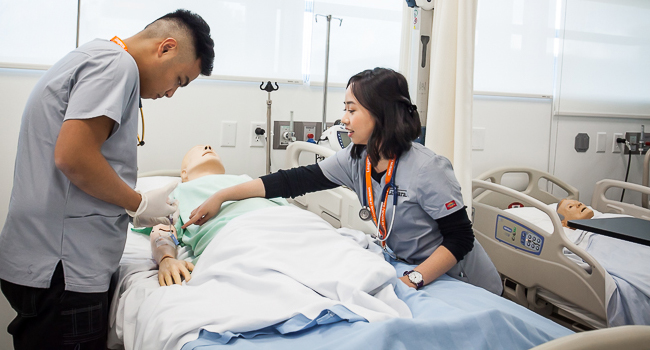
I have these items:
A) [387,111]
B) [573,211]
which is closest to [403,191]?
[387,111]

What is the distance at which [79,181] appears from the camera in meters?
1.08

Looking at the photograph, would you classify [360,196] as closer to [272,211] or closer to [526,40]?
[272,211]

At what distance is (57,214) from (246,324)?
590 millimetres

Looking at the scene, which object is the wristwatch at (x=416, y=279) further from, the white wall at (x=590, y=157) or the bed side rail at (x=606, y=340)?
the white wall at (x=590, y=157)

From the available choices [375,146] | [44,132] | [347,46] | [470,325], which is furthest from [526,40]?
[44,132]

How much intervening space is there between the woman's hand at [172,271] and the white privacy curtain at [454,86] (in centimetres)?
136

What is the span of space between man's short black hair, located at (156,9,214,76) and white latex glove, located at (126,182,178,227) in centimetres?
42

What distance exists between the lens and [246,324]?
0.99 m

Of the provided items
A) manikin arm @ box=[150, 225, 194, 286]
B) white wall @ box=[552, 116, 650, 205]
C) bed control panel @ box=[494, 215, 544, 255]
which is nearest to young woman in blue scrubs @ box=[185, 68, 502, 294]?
manikin arm @ box=[150, 225, 194, 286]

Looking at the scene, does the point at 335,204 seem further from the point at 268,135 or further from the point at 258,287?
the point at 258,287

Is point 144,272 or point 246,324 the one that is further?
point 144,272

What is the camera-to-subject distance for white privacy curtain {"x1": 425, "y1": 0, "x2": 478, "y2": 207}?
7.11ft

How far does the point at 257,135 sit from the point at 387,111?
1.35 m

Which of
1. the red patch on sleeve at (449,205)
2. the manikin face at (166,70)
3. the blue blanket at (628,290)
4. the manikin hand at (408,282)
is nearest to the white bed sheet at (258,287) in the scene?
the manikin hand at (408,282)
